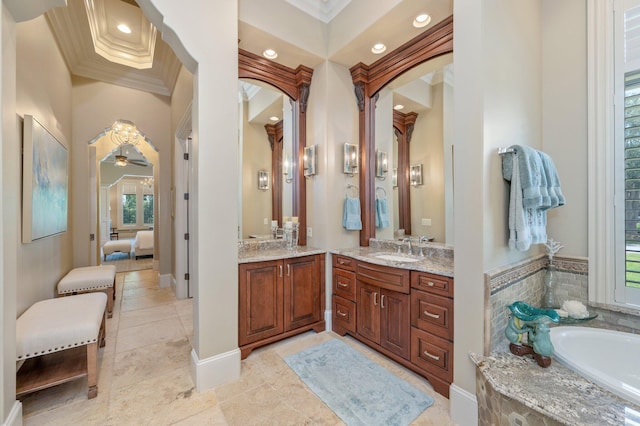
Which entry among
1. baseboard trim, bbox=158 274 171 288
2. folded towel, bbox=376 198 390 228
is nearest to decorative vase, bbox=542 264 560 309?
folded towel, bbox=376 198 390 228

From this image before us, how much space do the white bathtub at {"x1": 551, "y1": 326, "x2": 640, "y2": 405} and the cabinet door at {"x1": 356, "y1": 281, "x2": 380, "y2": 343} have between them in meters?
1.24

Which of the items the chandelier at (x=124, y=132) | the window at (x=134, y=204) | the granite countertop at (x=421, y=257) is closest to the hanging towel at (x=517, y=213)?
the granite countertop at (x=421, y=257)

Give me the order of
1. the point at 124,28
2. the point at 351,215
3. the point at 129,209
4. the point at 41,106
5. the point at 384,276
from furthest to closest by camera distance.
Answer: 1. the point at 129,209
2. the point at 124,28
3. the point at 351,215
4. the point at 41,106
5. the point at 384,276

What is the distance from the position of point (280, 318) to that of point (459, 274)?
1706mm

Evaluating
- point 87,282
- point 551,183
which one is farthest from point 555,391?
point 87,282

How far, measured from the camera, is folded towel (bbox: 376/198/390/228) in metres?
3.05

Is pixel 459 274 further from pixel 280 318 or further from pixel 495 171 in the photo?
pixel 280 318

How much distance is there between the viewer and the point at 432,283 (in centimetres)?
197

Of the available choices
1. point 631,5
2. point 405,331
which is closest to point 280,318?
point 405,331

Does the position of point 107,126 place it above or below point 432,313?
above

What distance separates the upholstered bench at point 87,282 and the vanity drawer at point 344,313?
8.96 ft

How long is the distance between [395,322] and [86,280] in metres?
3.45

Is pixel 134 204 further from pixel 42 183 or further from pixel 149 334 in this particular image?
pixel 149 334

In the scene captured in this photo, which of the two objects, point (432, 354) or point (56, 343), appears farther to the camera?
point (432, 354)
